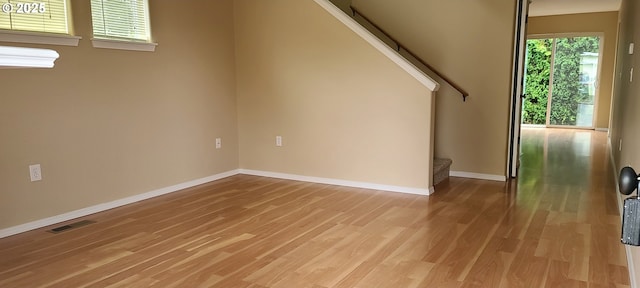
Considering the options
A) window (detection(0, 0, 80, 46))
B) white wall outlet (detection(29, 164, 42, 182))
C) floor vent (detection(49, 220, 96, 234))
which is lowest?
floor vent (detection(49, 220, 96, 234))

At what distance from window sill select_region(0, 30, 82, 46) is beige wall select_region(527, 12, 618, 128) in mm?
9174

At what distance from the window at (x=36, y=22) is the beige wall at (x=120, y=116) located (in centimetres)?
8

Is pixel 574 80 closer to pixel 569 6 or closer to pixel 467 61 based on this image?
pixel 569 6

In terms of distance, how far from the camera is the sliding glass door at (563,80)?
9312mm

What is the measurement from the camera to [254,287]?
2299 millimetres

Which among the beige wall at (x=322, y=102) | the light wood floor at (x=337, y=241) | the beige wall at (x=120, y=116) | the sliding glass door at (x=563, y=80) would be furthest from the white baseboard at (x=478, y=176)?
the sliding glass door at (x=563, y=80)

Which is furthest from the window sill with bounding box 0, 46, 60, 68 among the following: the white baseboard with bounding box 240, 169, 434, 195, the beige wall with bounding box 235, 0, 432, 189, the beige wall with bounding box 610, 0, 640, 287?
the white baseboard with bounding box 240, 169, 434, 195

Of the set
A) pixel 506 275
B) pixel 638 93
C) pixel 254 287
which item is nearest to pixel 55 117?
pixel 254 287

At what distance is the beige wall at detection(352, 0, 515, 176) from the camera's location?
4.61m

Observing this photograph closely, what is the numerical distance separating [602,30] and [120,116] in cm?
922

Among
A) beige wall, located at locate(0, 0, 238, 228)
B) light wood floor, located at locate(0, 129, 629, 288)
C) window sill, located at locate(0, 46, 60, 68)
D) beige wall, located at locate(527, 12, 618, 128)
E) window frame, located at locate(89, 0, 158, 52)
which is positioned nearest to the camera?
window sill, located at locate(0, 46, 60, 68)

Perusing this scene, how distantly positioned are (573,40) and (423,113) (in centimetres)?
713

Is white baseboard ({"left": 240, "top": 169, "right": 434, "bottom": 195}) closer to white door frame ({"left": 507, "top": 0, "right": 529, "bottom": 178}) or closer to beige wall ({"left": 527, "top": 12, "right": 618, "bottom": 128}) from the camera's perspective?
white door frame ({"left": 507, "top": 0, "right": 529, "bottom": 178})
